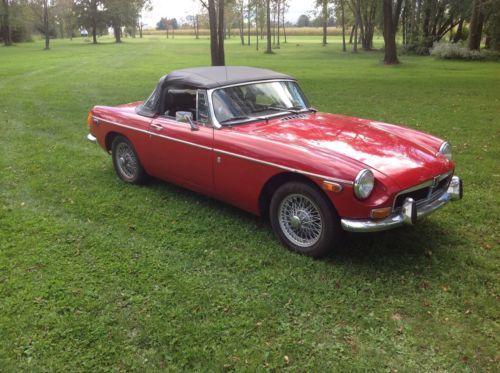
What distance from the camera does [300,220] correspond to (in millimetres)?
4062

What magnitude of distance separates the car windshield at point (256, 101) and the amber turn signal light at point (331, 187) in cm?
144

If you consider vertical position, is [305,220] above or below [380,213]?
below

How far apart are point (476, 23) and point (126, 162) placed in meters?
27.5

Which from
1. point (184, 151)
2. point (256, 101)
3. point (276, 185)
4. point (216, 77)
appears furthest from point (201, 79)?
point (276, 185)

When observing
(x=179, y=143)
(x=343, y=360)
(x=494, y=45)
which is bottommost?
(x=343, y=360)

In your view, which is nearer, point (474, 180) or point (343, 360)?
point (343, 360)

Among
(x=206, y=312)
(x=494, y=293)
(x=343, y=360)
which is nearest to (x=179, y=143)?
(x=206, y=312)

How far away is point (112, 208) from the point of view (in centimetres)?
534

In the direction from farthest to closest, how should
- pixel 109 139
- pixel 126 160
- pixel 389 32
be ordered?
1. pixel 389 32
2. pixel 109 139
3. pixel 126 160

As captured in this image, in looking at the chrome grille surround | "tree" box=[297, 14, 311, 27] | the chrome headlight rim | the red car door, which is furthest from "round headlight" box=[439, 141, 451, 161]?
"tree" box=[297, 14, 311, 27]

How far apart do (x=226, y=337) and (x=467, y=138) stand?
6901mm

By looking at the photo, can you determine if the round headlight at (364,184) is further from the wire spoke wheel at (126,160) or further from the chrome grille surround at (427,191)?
the wire spoke wheel at (126,160)

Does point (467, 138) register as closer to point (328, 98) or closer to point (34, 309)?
point (328, 98)

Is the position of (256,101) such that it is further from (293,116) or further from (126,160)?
(126,160)
